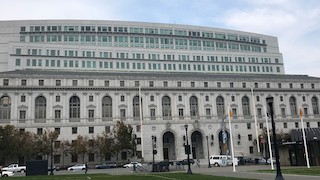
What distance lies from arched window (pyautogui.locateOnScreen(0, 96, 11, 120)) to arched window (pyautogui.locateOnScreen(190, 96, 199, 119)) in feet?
155

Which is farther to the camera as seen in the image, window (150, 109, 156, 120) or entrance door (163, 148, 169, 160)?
entrance door (163, 148, 169, 160)

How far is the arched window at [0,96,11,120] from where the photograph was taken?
8375cm

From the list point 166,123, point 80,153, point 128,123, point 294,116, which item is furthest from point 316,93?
point 80,153

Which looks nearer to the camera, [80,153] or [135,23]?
[80,153]

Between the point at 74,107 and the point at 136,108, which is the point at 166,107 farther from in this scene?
the point at 74,107

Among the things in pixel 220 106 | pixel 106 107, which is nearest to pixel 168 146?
pixel 220 106

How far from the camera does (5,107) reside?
84.1 meters

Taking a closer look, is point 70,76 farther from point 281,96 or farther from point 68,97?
point 281,96

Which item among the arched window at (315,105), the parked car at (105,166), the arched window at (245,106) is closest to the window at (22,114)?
the parked car at (105,166)

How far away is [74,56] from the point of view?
356 feet

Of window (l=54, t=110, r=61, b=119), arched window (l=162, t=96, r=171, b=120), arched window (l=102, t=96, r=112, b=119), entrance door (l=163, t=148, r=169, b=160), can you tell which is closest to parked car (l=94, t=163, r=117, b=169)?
arched window (l=102, t=96, r=112, b=119)

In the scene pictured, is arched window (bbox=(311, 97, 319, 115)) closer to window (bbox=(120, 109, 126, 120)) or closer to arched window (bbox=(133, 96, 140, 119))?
arched window (bbox=(133, 96, 140, 119))

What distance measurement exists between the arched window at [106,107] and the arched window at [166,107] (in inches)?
569

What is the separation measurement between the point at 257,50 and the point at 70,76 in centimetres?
7396
